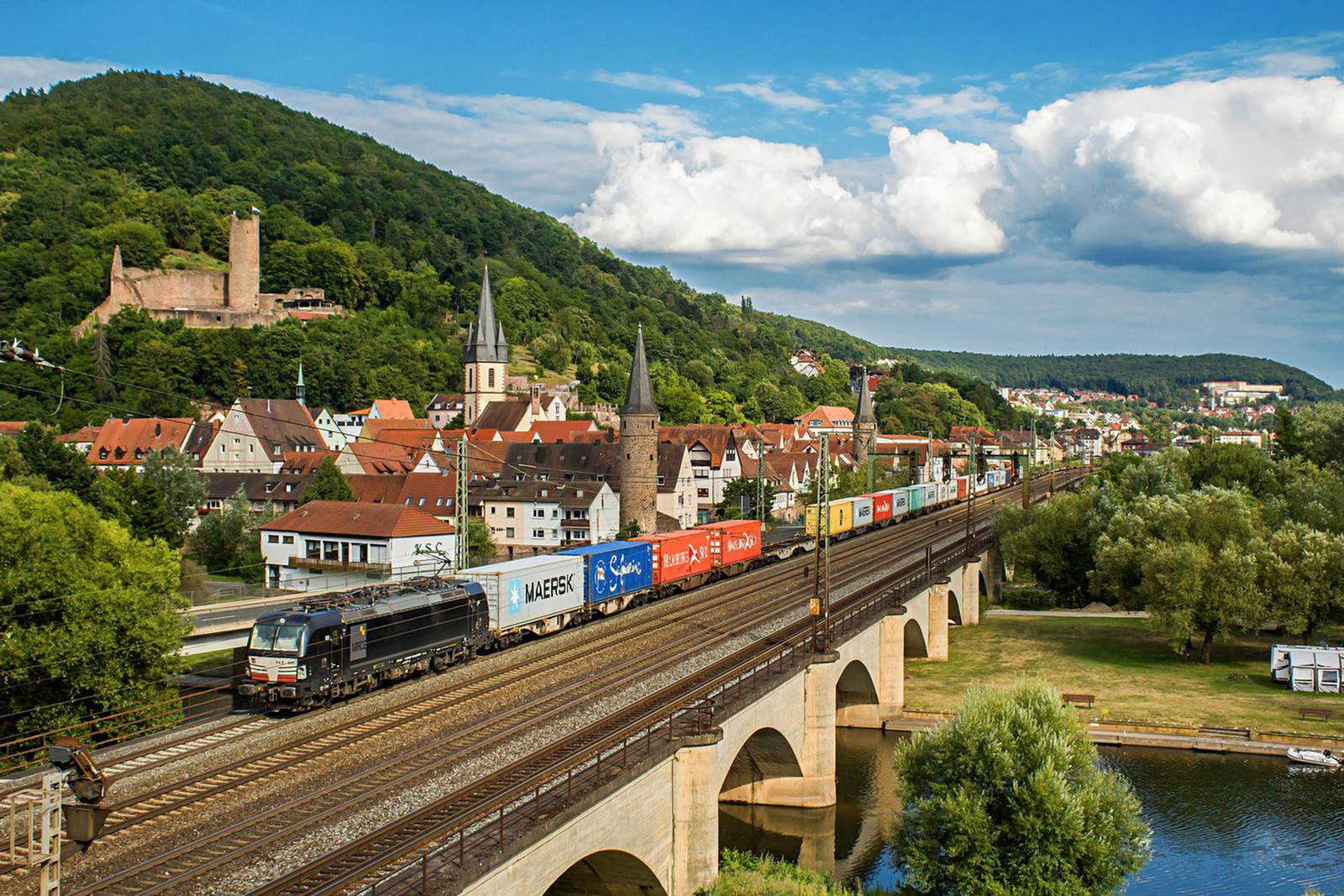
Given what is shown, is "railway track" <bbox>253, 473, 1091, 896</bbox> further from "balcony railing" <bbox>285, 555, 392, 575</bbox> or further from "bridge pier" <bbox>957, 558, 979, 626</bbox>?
"balcony railing" <bbox>285, 555, 392, 575</bbox>

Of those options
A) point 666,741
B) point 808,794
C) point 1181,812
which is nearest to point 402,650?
point 666,741

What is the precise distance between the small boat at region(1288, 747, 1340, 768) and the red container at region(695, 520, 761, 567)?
27.0m

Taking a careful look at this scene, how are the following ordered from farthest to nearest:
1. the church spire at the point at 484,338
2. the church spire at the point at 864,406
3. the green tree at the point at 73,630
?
the church spire at the point at 484,338 < the church spire at the point at 864,406 < the green tree at the point at 73,630

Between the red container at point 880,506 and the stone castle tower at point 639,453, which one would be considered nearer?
the stone castle tower at point 639,453

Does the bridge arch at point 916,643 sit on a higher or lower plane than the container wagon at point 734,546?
lower

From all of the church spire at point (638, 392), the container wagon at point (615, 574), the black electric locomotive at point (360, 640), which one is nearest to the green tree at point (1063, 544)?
the church spire at point (638, 392)

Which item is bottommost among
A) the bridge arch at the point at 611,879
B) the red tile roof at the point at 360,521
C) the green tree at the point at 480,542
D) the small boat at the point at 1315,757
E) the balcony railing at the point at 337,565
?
the small boat at the point at 1315,757

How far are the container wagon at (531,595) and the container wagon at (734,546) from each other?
14.1 m

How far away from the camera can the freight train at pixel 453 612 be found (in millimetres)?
28438

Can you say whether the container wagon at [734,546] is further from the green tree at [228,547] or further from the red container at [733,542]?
the green tree at [228,547]

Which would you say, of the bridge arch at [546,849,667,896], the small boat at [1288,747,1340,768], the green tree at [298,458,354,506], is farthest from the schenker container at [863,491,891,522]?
the bridge arch at [546,849,667,896]

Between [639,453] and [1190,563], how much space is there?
4059 cm

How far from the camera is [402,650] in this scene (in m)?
→ 32.2

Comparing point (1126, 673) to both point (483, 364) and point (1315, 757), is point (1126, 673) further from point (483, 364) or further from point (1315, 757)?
point (483, 364)
